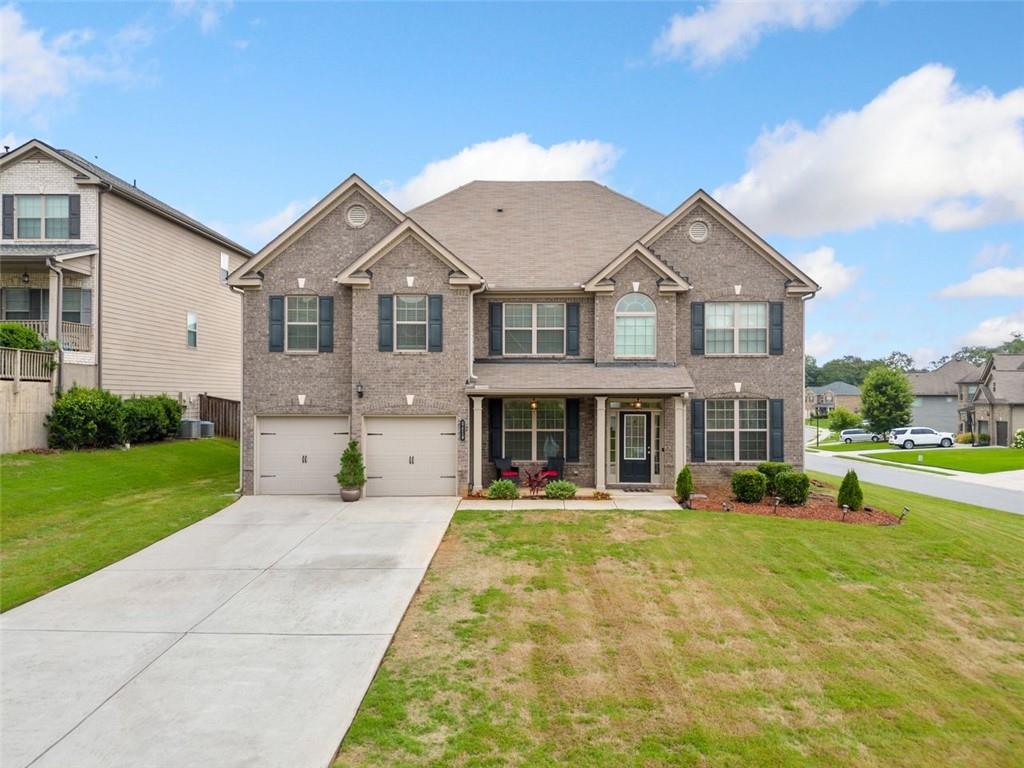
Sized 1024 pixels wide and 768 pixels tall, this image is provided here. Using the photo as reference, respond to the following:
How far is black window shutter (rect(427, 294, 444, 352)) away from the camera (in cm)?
1563

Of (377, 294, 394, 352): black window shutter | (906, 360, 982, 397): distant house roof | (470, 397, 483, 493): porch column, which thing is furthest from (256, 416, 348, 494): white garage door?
(906, 360, 982, 397): distant house roof

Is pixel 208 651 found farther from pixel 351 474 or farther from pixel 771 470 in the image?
pixel 771 470

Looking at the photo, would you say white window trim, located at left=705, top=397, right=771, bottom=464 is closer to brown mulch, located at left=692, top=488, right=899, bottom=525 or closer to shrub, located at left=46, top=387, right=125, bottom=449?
brown mulch, located at left=692, top=488, right=899, bottom=525

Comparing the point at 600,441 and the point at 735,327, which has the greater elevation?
the point at 735,327

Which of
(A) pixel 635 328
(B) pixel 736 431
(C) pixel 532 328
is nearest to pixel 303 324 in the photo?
(C) pixel 532 328

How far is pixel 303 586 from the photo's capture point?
908 centimetres

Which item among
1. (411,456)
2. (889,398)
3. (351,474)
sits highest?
(889,398)

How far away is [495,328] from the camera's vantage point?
683 inches

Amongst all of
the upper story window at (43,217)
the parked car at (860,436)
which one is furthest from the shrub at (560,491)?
the parked car at (860,436)

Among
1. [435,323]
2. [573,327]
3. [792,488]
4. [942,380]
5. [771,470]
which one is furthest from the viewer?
[942,380]

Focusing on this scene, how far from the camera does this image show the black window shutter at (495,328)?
682 inches

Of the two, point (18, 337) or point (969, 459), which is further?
point (969, 459)

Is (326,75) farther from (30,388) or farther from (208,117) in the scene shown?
(30,388)

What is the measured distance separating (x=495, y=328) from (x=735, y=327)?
7.19 metres
